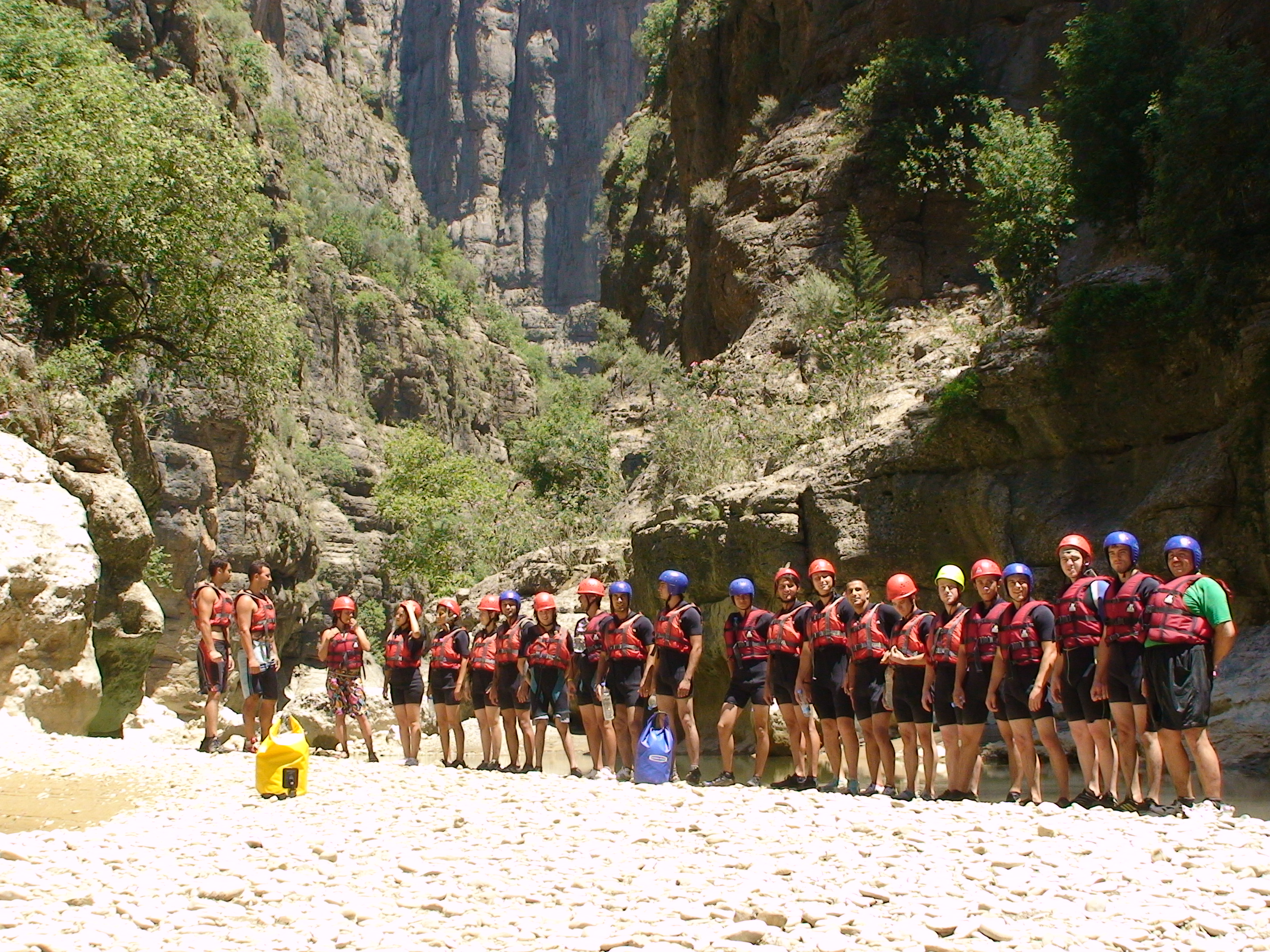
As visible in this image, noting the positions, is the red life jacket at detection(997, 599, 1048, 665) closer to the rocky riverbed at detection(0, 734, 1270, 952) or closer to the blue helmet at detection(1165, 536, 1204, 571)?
the blue helmet at detection(1165, 536, 1204, 571)

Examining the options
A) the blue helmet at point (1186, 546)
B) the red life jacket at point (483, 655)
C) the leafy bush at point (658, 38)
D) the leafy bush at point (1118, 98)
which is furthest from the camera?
the leafy bush at point (658, 38)

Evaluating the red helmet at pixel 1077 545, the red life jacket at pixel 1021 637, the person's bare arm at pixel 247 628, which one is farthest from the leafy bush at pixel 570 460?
the red helmet at pixel 1077 545

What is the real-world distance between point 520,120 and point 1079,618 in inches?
3861

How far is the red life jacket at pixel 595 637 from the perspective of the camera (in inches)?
414

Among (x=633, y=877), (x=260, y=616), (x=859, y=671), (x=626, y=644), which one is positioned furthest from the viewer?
(x=260, y=616)

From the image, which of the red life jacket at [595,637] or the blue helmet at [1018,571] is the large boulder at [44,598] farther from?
the blue helmet at [1018,571]

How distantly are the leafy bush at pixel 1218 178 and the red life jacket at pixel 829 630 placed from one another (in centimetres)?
779

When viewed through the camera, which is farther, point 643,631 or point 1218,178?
point 1218,178

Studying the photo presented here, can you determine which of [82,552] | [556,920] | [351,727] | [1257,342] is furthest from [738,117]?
[556,920]

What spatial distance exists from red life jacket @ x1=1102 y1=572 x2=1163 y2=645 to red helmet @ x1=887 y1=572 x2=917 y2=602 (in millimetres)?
1624

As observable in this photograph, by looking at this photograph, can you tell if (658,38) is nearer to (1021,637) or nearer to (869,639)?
(869,639)

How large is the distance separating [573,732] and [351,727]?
694 cm

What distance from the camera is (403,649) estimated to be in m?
11.7

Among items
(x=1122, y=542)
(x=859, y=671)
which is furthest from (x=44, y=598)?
(x=1122, y=542)
